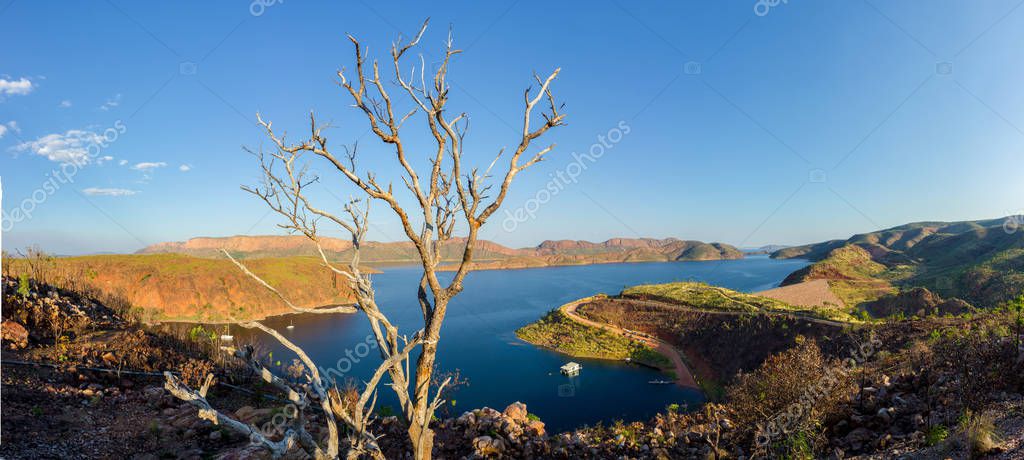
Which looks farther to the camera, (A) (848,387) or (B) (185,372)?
(B) (185,372)

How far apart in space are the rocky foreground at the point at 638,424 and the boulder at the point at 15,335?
3 centimetres

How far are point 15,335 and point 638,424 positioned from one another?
17.6m

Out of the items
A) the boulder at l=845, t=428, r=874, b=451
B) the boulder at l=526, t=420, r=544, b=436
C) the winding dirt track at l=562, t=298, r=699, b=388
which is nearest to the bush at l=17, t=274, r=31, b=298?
the boulder at l=526, t=420, r=544, b=436

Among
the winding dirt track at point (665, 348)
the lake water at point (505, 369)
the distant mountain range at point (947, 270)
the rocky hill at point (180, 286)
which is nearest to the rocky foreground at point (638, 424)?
the lake water at point (505, 369)

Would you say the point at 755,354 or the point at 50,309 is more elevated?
the point at 50,309

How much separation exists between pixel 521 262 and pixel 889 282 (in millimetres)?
134575

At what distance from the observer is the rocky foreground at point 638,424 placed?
21.9ft

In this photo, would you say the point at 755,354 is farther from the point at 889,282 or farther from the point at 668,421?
the point at 889,282

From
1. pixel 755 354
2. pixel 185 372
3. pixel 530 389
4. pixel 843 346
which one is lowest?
pixel 530 389

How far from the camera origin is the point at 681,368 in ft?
95.3

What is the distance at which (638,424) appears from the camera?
1114 cm

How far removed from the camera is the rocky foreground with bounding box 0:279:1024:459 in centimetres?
668

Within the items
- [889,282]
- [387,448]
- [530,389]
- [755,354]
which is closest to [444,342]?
[530,389]

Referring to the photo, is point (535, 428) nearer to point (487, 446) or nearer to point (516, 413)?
point (516, 413)
